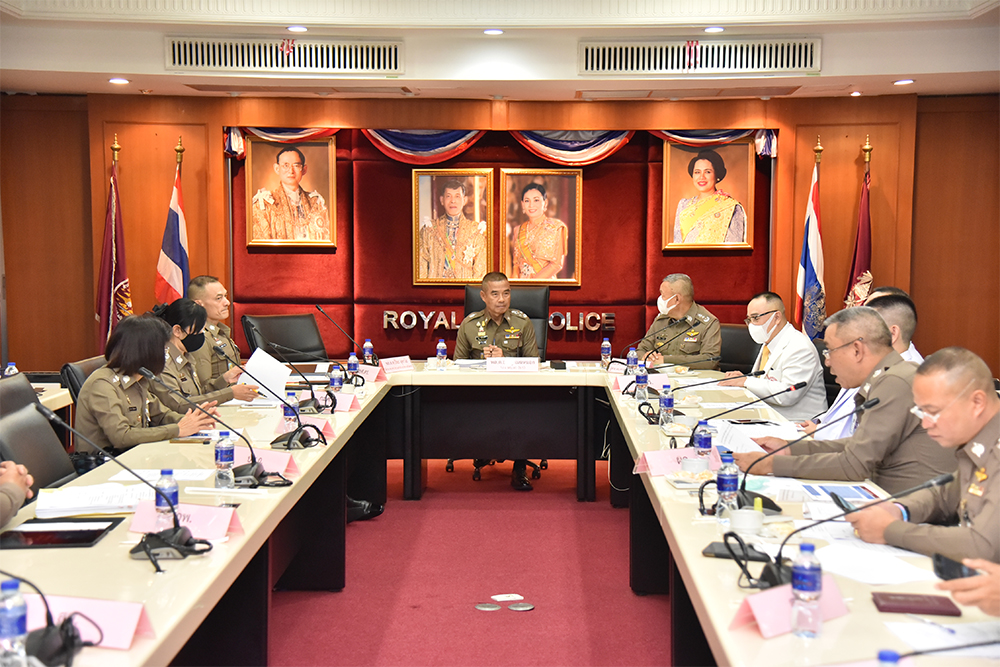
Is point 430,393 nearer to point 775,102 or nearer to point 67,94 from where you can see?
point 775,102


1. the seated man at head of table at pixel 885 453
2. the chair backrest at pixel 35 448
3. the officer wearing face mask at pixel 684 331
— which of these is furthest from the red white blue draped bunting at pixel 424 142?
the seated man at head of table at pixel 885 453

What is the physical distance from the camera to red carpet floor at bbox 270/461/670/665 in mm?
3016

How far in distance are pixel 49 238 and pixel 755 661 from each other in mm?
6445

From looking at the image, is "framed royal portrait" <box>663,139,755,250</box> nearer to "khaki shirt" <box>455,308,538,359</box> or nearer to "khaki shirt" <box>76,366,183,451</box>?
"khaki shirt" <box>455,308,538,359</box>

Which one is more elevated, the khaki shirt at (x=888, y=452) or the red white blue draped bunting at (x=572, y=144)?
the red white blue draped bunting at (x=572, y=144)

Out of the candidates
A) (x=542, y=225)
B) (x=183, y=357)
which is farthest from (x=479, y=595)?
(x=542, y=225)

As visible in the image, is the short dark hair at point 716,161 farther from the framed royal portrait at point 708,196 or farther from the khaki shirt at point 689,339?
the khaki shirt at point 689,339

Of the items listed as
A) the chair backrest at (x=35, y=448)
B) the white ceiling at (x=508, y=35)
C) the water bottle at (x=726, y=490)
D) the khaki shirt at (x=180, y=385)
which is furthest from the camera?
the white ceiling at (x=508, y=35)

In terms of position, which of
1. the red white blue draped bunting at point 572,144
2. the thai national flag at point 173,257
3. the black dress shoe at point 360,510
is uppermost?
the red white blue draped bunting at point 572,144

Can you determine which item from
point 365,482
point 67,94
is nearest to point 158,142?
point 67,94

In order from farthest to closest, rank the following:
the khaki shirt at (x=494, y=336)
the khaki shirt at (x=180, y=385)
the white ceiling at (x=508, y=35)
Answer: the khaki shirt at (x=494, y=336), the white ceiling at (x=508, y=35), the khaki shirt at (x=180, y=385)

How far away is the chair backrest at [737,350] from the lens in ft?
17.3

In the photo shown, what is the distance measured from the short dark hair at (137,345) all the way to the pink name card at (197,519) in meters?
1.18

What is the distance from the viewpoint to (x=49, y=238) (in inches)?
258
